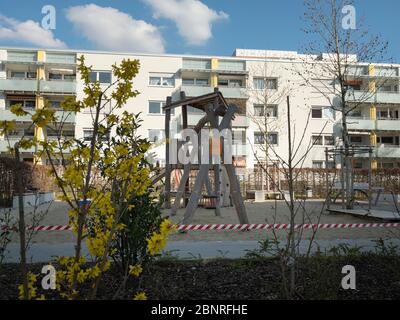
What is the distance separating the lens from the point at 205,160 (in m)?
9.77

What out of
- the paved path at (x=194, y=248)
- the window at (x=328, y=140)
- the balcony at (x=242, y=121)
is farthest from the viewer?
the window at (x=328, y=140)

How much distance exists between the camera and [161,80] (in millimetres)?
42125

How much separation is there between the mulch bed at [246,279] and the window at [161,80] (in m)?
38.1

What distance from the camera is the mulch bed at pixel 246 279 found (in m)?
3.76

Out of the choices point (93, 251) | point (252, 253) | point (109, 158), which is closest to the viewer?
point (93, 251)

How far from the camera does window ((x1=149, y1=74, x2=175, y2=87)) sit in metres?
41.9

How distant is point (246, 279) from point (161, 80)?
129ft

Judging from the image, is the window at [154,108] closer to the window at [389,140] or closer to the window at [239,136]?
the window at [239,136]

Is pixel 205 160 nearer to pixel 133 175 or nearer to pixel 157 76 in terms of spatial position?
pixel 133 175

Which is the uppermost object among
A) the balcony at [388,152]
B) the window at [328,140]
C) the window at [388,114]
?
the window at [388,114]

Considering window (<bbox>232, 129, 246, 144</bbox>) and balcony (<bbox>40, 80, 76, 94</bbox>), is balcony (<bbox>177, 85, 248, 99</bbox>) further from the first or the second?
balcony (<bbox>40, 80, 76, 94</bbox>)

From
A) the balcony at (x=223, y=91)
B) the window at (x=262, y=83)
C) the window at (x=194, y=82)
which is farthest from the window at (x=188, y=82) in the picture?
the window at (x=262, y=83)
